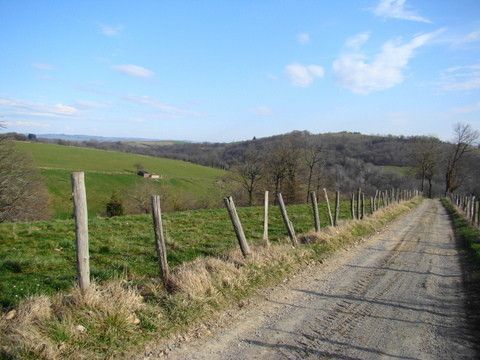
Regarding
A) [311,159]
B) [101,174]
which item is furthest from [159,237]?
[101,174]

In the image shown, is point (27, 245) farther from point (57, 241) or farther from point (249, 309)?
point (249, 309)

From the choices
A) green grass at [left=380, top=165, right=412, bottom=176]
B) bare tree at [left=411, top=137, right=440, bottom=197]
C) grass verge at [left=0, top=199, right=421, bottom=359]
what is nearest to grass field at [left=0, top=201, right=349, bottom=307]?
grass verge at [left=0, top=199, right=421, bottom=359]

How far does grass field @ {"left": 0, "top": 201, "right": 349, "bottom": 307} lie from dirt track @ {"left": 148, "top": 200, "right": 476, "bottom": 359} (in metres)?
2.86

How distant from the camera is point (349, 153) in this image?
102 m

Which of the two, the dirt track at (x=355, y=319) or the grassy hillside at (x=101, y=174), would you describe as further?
the grassy hillside at (x=101, y=174)

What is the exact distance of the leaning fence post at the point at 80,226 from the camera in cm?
602

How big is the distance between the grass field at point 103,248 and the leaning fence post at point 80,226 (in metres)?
1.55

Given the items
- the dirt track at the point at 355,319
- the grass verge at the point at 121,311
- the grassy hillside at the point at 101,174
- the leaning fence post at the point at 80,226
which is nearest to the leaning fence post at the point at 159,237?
the grass verge at the point at 121,311

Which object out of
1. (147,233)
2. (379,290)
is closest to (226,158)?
(147,233)

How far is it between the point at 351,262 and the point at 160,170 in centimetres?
7230

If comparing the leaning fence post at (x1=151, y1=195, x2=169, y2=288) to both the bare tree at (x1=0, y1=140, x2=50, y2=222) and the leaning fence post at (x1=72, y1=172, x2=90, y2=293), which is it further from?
the bare tree at (x1=0, y1=140, x2=50, y2=222)

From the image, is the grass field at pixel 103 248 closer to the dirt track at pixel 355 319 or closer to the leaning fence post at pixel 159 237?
the leaning fence post at pixel 159 237

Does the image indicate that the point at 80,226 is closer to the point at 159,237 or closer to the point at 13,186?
the point at 159,237

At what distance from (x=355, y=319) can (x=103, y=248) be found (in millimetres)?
7870
